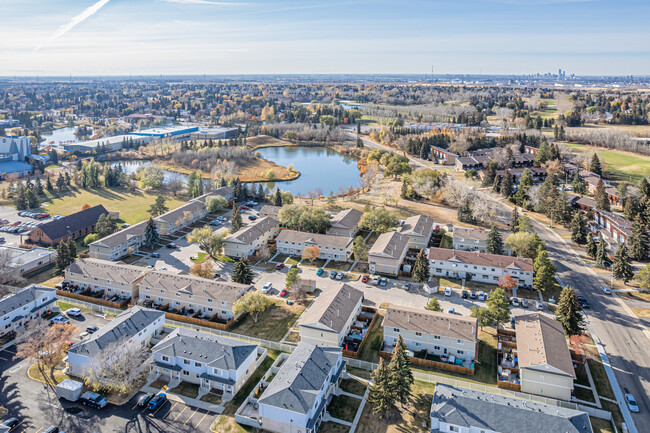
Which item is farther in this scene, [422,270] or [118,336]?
[422,270]

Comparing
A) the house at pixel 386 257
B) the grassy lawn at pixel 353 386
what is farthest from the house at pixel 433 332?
the house at pixel 386 257

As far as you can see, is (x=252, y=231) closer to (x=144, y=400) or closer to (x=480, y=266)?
(x=480, y=266)

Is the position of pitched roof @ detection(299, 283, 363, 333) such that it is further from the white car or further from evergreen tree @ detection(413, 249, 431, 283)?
the white car

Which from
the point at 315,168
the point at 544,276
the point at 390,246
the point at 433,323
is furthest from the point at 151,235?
the point at 315,168

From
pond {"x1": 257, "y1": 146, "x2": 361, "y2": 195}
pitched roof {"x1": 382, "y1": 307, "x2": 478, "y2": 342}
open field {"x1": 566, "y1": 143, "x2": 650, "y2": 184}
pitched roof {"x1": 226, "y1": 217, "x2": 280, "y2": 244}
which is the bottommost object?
pitched roof {"x1": 382, "y1": 307, "x2": 478, "y2": 342}

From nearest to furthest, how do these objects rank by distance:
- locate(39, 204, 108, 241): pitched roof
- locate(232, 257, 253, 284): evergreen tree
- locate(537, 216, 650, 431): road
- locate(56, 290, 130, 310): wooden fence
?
locate(537, 216, 650, 431): road → locate(56, 290, 130, 310): wooden fence → locate(232, 257, 253, 284): evergreen tree → locate(39, 204, 108, 241): pitched roof

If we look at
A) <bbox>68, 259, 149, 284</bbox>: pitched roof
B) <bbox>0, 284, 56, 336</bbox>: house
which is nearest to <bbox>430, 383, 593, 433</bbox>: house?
<bbox>68, 259, 149, 284</bbox>: pitched roof

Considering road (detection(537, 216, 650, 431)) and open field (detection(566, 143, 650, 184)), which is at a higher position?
open field (detection(566, 143, 650, 184))
